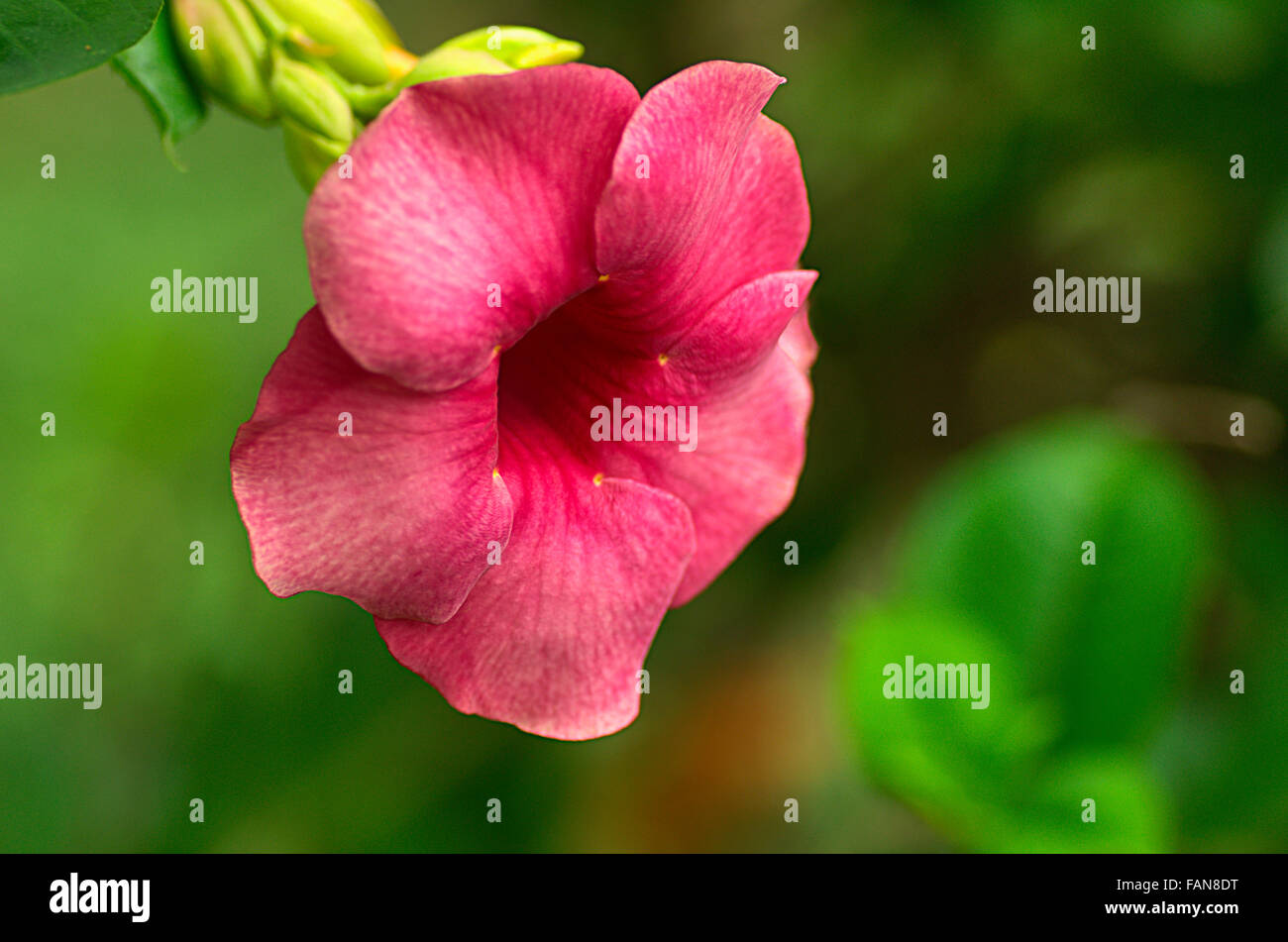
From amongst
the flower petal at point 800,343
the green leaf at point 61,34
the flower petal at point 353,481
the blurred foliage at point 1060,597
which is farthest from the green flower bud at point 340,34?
the blurred foliage at point 1060,597

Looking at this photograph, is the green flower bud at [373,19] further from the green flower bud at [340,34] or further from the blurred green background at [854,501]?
the blurred green background at [854,501]

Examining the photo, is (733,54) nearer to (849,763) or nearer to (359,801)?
(849,763)

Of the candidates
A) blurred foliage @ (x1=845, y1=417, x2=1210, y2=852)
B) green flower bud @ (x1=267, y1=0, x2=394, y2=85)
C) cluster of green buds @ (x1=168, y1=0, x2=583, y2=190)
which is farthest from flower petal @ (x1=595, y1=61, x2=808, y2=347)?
blurred foliage @ (x1=845, y1=417, x2=1210, y2=852)

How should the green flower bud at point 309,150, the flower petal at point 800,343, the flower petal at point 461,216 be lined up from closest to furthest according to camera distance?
the flower petal at point 461,216, the green flower bud at point 309,150, the flower petal at point 800,343

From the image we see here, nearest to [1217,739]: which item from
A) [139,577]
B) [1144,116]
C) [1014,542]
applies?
[1014,542]

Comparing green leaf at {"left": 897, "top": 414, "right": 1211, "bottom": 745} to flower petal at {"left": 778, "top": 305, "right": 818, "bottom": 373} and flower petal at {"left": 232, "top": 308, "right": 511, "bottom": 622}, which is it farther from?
flower petal at {"left": 232, "top": 308, "right": 511, "bottom": 622}
